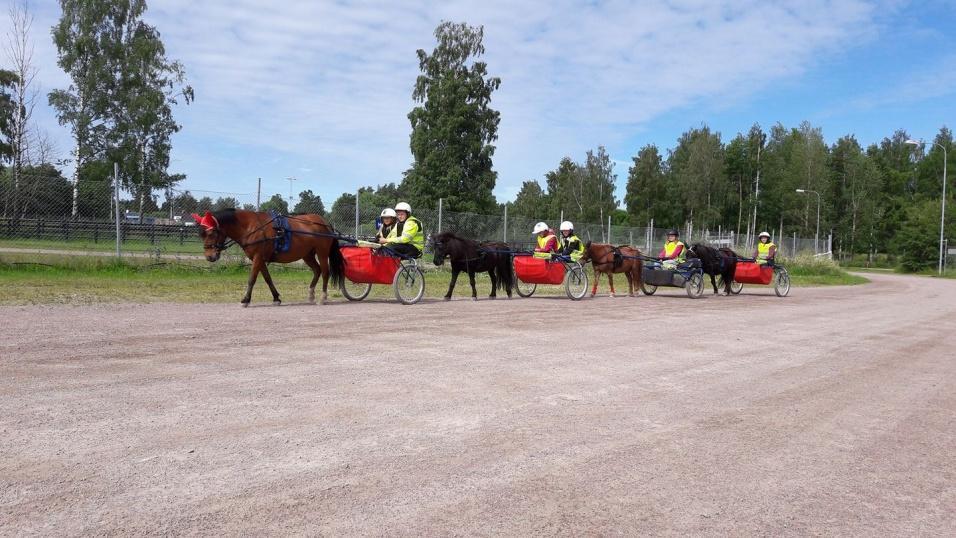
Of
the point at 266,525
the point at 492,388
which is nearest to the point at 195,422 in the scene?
the point at 266,525

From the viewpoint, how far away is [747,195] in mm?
75625

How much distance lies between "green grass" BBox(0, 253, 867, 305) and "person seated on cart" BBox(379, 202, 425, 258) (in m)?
1.78

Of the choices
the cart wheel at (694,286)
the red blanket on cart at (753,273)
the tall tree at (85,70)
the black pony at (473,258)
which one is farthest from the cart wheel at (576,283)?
the tall tree at (85,70)

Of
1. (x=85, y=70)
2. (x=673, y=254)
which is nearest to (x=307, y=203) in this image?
(x=673, y=254)

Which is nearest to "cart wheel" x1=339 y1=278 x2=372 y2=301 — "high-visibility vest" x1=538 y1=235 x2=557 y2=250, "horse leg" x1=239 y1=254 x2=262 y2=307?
"horse leg" x1=239 y1=254 x2=262 y2=307

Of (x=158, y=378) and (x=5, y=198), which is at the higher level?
(x=5, y=198)

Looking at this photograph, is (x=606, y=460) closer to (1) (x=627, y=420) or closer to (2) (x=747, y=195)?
(1) (x=627, y=420)

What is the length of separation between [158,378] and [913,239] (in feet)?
200

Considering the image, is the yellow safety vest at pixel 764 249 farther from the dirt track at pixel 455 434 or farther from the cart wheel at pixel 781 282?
the dirt track at pixel 455 434

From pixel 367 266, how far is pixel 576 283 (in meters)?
5.51

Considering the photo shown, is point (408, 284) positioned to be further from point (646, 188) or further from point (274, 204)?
point (646, 188)

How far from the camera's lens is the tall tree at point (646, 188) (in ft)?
236

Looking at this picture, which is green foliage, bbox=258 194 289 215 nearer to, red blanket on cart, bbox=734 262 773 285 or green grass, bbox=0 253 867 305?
green grass, bbox=0 253 867 305

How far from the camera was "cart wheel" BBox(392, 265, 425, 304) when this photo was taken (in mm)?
12320
